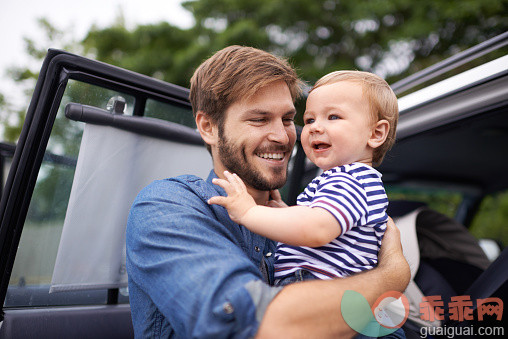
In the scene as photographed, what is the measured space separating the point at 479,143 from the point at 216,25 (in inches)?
504

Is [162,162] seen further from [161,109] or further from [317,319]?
[317,319]

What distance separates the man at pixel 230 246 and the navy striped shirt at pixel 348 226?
8 cm

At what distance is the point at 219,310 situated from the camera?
3.96ft

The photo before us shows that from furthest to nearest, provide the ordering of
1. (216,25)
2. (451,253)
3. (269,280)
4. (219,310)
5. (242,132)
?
(216,25)
(451,253)
(242,132)
(269,280)
(219,310)

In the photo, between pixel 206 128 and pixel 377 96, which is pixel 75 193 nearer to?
pixel 206 128

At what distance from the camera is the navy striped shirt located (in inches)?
55.9

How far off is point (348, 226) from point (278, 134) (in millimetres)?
647

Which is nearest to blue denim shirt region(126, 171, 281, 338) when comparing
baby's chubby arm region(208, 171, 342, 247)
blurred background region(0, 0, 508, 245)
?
baby's chubby arm region(208, 171, 342, 247)

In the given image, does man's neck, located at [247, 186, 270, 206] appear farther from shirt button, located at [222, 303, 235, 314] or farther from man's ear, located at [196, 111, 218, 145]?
shirt button, located at [222, 303, 235, 314]

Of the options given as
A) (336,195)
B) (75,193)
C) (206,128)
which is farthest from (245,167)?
(75,193)

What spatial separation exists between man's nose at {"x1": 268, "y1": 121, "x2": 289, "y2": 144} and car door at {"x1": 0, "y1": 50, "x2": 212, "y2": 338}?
499mm

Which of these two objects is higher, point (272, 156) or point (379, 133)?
point (379, 133)

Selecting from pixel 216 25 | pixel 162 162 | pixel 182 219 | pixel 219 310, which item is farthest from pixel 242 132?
A: pixel 216 25

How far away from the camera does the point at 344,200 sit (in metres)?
1.41
